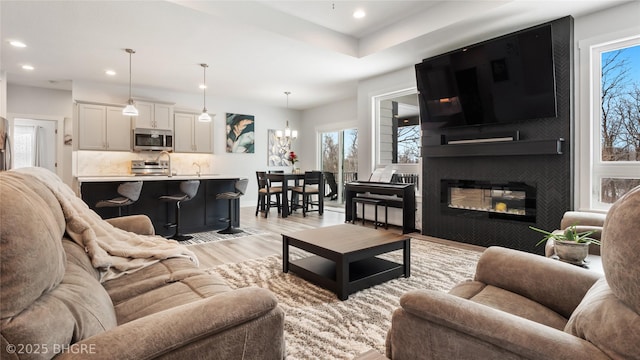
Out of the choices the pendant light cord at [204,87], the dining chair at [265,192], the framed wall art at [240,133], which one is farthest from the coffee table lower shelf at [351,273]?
the framed wall art at [240,133]

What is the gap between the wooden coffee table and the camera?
244cm

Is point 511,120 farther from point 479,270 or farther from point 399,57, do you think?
point 479,270

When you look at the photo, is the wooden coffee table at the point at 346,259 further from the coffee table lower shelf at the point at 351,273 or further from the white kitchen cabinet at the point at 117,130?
the white kitchen cabinet at the point at 117,130

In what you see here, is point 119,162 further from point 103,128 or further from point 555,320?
point 555,320

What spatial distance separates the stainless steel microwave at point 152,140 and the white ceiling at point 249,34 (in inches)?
50.7

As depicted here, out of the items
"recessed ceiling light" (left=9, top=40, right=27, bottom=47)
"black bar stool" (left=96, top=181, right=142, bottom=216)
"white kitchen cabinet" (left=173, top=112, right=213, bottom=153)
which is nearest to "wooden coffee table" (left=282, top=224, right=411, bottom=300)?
"black bar stool" (left=96, top=181, right=142, bottom=216)

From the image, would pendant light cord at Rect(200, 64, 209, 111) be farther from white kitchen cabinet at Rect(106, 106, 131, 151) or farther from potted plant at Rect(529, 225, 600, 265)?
potted plant at Rect(529, 225, 600, 265)

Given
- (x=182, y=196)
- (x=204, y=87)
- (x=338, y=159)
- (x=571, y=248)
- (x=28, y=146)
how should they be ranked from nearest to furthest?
1. (x=571, y=248)
2. (x=182, y=196)
3. (x=204, y=87)
4. (x=338, y=159)
5. (x=28, y=146)

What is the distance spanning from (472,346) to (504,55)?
3.88 meters

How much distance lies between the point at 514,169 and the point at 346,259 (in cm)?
281

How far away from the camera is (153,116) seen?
6.98m

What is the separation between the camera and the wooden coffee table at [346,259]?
8.02 feet

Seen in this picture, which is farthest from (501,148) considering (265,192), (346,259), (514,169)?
(265,192)

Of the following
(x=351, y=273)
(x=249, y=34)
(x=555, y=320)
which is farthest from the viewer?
(x=249, y=34)
